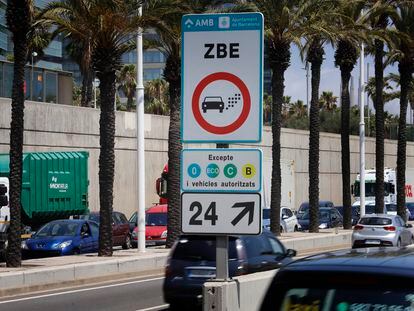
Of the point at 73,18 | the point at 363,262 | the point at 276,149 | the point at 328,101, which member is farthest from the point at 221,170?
the point at 328,101

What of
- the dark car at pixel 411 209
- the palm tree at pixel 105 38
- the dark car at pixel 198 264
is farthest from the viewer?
the dark car at pixel 411 209

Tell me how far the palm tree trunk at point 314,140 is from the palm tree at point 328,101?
235 ft

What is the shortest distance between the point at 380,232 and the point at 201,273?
57.7 ft

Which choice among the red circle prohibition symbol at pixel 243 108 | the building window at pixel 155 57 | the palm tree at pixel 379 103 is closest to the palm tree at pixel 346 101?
the palm tree at pixel 379 103

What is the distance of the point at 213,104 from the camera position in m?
8.28

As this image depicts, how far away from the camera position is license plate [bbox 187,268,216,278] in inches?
566

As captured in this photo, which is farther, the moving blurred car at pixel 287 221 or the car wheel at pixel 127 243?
the moving blurred car at pixel 287 221

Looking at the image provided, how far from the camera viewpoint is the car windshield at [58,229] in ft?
88.6

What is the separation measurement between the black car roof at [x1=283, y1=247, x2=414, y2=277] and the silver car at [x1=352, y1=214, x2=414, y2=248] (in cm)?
2545

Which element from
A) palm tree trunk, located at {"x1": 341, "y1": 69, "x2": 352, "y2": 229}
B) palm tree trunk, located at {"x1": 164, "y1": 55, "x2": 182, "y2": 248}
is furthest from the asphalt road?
palm tree trunk, located at {"x1": 341, "y1": 69, "x2": 352, "y2": 229}

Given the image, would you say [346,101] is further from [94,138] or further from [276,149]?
[94,138]

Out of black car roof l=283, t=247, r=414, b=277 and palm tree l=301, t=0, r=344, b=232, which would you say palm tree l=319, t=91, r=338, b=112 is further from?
black car roof l=283, t=247, r=414, b=277

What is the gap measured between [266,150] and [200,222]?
49.4 m

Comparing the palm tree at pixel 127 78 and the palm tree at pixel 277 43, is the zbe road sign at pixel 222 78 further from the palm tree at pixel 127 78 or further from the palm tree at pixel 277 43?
the palm tree at pixel 127 78
